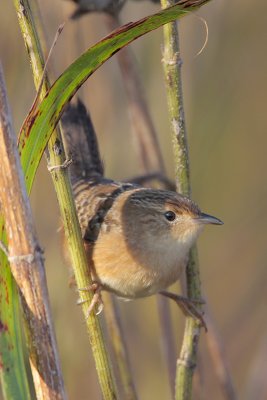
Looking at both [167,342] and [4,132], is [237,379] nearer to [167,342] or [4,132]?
[167,342]

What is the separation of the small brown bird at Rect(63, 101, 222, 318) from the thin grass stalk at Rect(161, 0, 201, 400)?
15 centimetres

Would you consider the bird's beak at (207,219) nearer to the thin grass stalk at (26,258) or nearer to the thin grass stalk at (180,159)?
the thin grass stalk at (180,159)

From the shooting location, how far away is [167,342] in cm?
268

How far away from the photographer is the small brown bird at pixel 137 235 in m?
2.16

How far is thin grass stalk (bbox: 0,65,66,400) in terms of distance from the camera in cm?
133

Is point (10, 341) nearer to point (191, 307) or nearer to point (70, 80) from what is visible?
point (70, 80)

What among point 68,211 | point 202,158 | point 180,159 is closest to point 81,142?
point 180,159

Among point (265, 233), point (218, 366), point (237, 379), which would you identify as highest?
point (265, 233)

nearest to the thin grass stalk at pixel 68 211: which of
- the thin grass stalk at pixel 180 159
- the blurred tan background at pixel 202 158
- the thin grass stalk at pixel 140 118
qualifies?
the thin grass stalk at pixel 180 159

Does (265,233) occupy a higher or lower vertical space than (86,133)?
lower

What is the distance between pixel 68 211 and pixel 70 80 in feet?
0.98

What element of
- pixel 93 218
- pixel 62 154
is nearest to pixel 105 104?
pixel 93 218

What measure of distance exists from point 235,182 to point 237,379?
1.34 meters

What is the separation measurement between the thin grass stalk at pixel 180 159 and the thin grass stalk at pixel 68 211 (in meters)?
0.36
